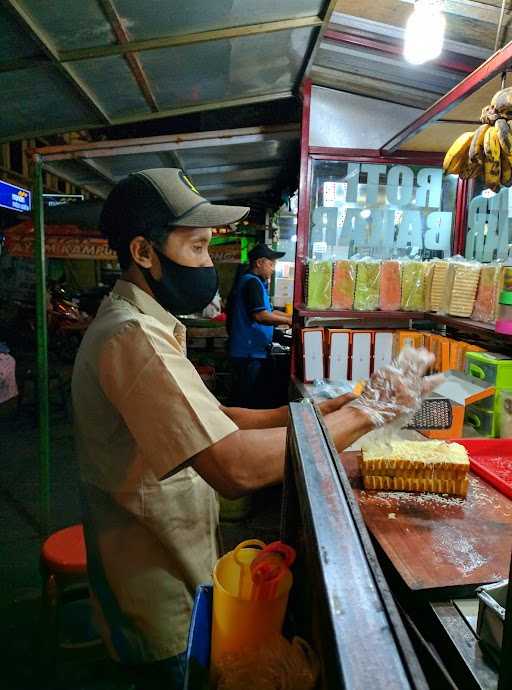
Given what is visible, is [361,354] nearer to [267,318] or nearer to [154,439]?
[267,318]

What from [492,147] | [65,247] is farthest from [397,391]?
[65,247]

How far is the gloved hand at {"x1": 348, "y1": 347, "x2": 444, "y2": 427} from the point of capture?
1716 mm

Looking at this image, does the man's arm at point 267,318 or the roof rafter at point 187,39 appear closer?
the roof rafter at point 187,39

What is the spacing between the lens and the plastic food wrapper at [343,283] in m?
4.11

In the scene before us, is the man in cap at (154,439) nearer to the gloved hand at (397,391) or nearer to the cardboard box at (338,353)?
the gloved hand at (397,391)

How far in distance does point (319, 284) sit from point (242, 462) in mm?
2938

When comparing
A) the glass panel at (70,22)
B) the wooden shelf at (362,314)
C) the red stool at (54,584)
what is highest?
the glass panel at (70,22)

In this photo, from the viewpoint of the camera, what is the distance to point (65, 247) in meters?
7.92

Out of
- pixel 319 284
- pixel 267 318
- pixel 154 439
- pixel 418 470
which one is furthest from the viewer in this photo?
pixel 267 318

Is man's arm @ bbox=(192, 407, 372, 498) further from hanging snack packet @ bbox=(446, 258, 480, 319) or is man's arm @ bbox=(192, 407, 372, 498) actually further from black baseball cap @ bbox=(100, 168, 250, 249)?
hanging snack packet @ bbox=(446, 258, 480, 319)

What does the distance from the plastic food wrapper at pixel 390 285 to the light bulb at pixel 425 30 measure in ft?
5.44

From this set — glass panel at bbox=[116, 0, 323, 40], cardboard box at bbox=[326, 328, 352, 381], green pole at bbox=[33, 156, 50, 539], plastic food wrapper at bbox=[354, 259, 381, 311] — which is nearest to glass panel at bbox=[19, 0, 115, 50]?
glass panel at bbox=[116, 0, 323, 40]

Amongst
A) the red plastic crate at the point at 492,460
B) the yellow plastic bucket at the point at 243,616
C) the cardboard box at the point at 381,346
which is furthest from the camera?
the cardboard box at the point at 381,346

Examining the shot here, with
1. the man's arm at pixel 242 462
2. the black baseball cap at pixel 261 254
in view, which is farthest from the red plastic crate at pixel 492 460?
the black baseball cap at pixel 261 254
